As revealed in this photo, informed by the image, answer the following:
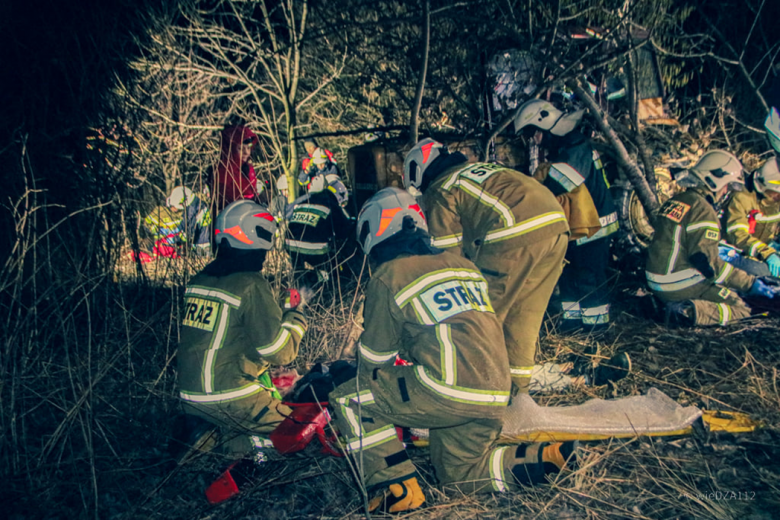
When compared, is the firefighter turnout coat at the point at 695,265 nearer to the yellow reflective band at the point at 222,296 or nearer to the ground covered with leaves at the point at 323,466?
the ground covered with leaves at the point at 323,466

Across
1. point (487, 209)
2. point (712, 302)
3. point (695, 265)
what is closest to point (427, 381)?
point (487, 209)

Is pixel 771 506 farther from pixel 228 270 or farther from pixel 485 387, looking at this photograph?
pixel 228 270

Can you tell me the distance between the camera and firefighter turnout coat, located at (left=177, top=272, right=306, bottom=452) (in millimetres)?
3152

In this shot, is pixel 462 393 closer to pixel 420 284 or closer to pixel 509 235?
pixel 420 284

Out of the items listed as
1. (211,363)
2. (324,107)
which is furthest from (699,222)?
(324,107)

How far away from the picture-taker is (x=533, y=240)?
362 cm

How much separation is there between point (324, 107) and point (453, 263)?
26.2 feet

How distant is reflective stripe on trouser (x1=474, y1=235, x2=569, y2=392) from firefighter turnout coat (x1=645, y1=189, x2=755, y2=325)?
6.08ft

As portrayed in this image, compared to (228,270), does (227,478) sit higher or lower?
lower

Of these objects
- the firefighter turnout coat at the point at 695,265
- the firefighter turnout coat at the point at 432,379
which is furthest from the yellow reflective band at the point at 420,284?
the firefighter turnout coat at the point at 695,265

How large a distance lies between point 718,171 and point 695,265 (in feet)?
4.33

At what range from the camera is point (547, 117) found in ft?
15.1

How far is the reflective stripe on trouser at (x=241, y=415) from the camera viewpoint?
3.22 meters

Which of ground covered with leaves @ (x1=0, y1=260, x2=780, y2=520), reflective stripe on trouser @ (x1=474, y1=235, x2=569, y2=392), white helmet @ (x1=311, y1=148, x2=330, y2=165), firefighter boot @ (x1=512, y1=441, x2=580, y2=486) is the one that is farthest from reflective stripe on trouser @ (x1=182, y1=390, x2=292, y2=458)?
white helmet @ (x1=311, y1=148, x2=330, y2=165)
